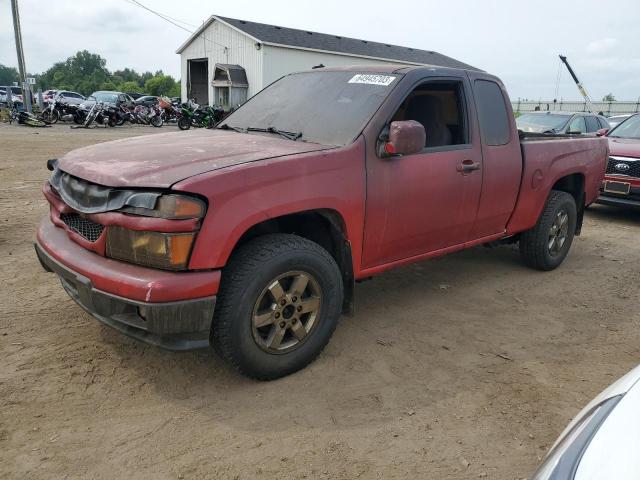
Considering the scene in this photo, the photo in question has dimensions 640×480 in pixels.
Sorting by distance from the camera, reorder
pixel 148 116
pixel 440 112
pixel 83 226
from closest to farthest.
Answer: pixel 83 226 < pixel 440 112 < pixel 148 116

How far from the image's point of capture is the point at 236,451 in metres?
2.44

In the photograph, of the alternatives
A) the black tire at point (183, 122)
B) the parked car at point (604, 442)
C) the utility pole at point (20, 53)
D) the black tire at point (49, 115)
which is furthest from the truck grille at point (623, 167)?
the utility pole at point (20, 53)

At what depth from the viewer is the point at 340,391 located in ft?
9.66

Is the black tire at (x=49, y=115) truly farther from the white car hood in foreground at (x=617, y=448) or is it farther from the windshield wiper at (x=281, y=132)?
the white car hood in foreground at (x=617, y=448)

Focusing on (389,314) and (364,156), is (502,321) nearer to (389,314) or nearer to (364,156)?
(389,314)

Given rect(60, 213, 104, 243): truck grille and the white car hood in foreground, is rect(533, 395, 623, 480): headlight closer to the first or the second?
the white car hood in foreground

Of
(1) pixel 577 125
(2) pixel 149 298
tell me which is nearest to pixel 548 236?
(2) pixel 149 298

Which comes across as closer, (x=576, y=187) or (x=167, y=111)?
(x=576, y=187)

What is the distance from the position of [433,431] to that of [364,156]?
162 cm

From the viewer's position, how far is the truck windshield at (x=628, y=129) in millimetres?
8531

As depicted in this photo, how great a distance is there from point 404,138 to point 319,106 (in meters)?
0.82

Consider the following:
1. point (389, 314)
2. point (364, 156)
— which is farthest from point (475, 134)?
point (389, 314)

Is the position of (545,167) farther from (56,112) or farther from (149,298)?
(56,112)

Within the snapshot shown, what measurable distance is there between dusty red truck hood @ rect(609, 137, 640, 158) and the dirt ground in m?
3.97
